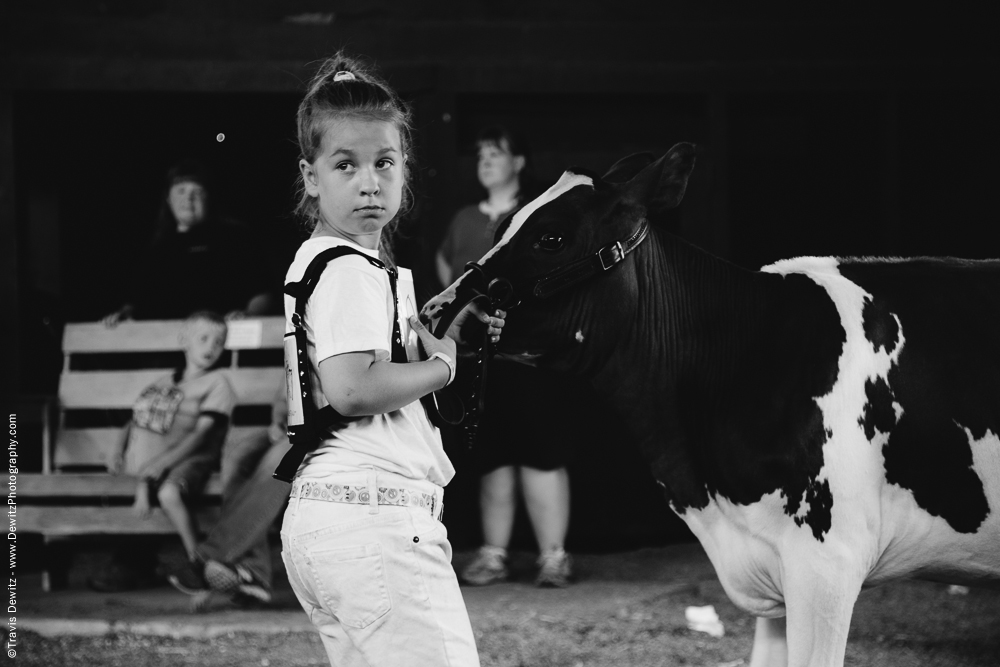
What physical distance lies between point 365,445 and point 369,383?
0.46ft

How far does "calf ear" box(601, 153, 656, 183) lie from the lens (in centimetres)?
285

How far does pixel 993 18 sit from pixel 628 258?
4264 millimetres

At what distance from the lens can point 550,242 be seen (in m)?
2.57

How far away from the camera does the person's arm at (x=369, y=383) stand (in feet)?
6.07

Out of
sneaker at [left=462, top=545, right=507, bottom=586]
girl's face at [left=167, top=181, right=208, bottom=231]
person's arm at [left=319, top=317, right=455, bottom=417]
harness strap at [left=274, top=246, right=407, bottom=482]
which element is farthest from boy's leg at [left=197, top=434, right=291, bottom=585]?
person's arm at [left=319, top=317, right=455, bottom=417]

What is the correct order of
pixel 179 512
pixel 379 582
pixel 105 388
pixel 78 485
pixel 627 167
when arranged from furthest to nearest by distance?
pixel 105 388
pixel 78 485
pixel 179 512
pixel 627 167
pixel 379 582

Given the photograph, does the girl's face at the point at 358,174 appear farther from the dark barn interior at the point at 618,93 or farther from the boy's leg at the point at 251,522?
the dark barn interior at the point at 618,93

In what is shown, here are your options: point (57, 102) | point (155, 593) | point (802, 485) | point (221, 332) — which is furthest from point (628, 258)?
point (57, 102)

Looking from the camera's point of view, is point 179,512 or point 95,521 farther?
point 95,521

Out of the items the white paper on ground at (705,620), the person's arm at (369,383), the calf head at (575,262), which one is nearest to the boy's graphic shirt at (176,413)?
the white paper on ground at (705,620)

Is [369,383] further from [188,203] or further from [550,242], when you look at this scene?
[188,203]

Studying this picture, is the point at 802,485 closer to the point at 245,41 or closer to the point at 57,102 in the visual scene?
the point at 245,41

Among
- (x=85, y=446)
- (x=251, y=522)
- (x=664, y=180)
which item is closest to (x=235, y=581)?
(x=251, y=522)

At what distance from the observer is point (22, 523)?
4984mm
